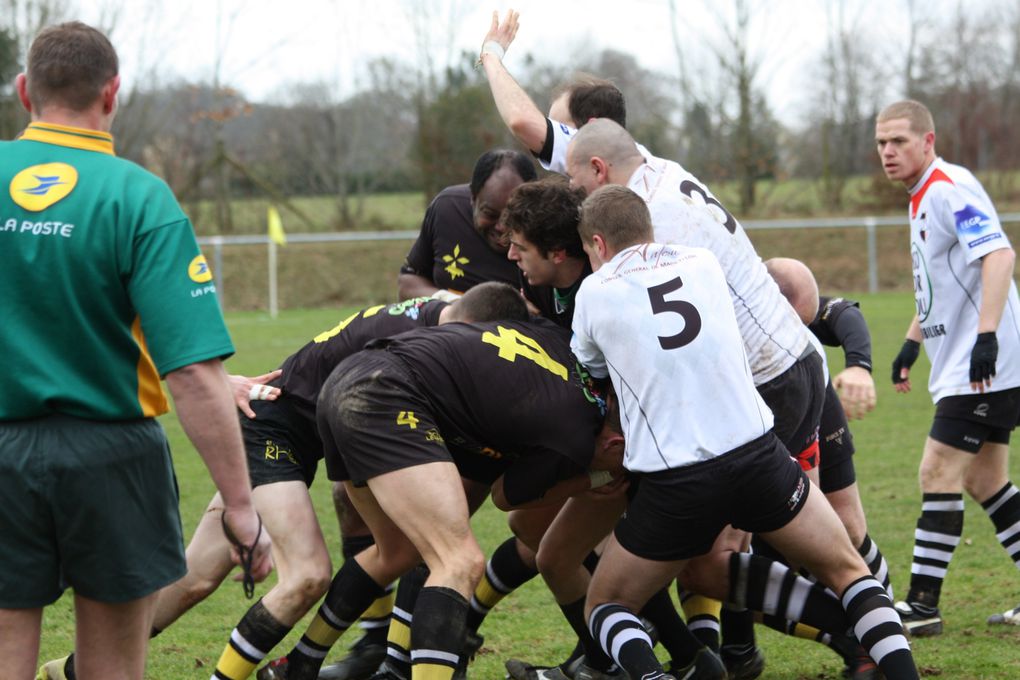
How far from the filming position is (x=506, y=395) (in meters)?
3.92

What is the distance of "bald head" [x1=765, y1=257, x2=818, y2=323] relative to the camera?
5035mm

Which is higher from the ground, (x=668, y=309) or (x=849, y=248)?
(x=668, y=309)

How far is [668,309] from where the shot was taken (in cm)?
377

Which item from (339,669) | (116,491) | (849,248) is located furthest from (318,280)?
(116,491)

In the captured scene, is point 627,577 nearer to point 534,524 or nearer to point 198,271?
point 534,524

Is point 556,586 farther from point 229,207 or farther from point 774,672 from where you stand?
point 229,207

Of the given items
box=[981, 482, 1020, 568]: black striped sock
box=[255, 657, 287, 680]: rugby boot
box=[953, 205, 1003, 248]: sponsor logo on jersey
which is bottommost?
box=[255, 657, 287, 680]: rugby boot

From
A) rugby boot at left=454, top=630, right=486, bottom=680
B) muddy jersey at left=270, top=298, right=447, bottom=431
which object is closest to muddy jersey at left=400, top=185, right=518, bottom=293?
muddy jersey at left=270, top=298, right=447, bottom=431

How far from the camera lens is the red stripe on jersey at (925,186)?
5.51m

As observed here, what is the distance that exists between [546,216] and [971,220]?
2.22m

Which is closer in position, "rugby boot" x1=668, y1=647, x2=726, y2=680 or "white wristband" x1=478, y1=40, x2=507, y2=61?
"rugby boot" x1=668, y1=647, x2=726, y2=680

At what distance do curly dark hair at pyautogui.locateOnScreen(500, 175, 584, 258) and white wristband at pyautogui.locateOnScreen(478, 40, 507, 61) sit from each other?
79cm

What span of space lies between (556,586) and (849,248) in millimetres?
23157

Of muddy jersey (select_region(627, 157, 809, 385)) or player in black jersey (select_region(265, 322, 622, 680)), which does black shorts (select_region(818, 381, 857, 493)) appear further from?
player in black jersey (select_region(265, 322, 622, 680))
